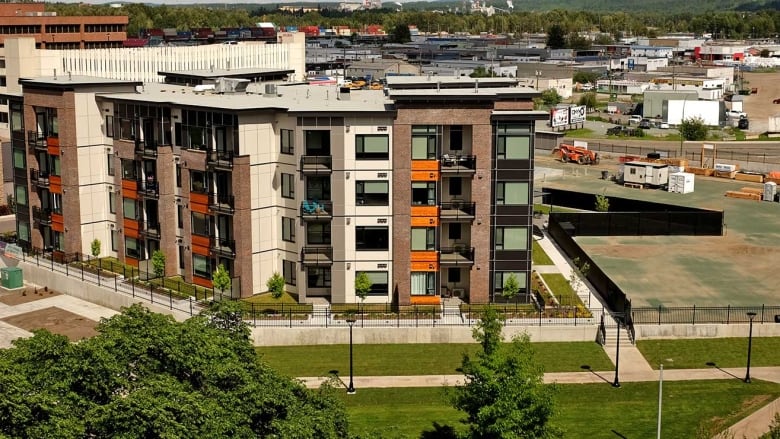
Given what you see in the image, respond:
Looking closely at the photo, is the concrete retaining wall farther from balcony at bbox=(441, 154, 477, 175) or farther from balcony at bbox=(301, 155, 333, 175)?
balcony at bbox=(301, 155, 333, 175)

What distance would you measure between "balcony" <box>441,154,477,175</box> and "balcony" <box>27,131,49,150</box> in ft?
98.0

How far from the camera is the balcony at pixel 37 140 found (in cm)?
6894

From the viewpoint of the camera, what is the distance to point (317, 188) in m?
59.3

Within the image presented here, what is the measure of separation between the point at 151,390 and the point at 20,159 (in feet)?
159

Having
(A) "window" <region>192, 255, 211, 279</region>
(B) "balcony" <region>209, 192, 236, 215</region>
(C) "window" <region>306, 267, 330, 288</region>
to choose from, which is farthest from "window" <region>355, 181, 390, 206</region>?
(A) "window" <region>192, 255, 211, 279</region>

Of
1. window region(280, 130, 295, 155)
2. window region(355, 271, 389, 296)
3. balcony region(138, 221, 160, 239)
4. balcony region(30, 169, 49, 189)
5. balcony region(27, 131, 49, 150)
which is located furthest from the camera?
balcony region(30, 169, 49, 189)

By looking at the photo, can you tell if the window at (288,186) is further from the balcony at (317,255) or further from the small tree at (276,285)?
the small tree at (276,285)

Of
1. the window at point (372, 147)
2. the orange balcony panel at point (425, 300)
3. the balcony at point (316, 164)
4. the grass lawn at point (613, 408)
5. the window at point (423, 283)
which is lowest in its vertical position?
the grass lawn at point (613, 408)

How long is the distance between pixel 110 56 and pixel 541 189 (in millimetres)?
45906

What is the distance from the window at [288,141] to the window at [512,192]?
12895mm

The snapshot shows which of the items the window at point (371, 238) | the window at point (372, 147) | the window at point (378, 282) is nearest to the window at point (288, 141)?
the window at point (372, 147)

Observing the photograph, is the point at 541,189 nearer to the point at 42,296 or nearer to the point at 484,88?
the point at 484,88

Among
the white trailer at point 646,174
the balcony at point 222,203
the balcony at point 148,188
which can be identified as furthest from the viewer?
the white trailer at point 646,174

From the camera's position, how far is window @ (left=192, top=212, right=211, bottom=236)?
202ft
